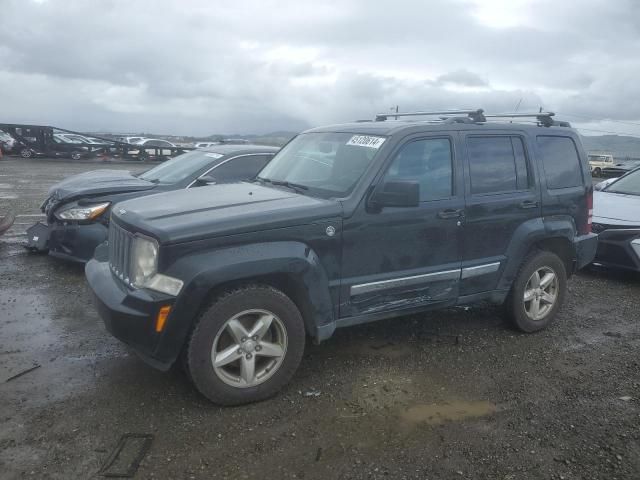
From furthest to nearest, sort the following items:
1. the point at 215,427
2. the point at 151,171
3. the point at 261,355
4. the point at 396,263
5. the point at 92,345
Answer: the point at 151,171 < the point at 92,345 < the point at 396,263 < the point at 261,355 < the point at 215,427

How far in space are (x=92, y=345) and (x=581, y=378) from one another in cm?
398

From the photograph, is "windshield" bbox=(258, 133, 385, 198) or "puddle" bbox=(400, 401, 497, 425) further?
"windshield" bbox=(258, 133, 385, 198)

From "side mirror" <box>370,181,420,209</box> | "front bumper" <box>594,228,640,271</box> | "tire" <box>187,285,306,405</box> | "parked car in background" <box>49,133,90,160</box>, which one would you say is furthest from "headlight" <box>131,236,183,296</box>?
"parked car in background" <box>49,133,90,160</box>

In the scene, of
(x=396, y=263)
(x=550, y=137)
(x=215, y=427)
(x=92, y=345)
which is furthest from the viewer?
(x=550, y=137)

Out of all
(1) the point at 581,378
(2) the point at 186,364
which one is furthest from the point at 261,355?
(1) the point at 581,378

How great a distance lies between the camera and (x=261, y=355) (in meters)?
3.64

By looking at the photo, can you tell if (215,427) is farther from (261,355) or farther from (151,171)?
(151,171)

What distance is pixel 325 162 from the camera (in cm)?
451

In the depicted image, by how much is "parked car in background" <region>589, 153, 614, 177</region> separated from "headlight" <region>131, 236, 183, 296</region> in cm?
4282

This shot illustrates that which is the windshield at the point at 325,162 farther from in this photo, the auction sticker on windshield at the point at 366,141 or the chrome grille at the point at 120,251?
the chrome grille at the point at 120,251

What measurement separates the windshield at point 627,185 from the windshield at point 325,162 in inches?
225

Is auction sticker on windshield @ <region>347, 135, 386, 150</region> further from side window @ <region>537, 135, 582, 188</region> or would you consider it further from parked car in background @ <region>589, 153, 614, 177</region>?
parked car in background @ <region>589, 153, 614, 177</region>

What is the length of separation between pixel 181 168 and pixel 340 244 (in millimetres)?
4078

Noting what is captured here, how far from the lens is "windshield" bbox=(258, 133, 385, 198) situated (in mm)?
4152
